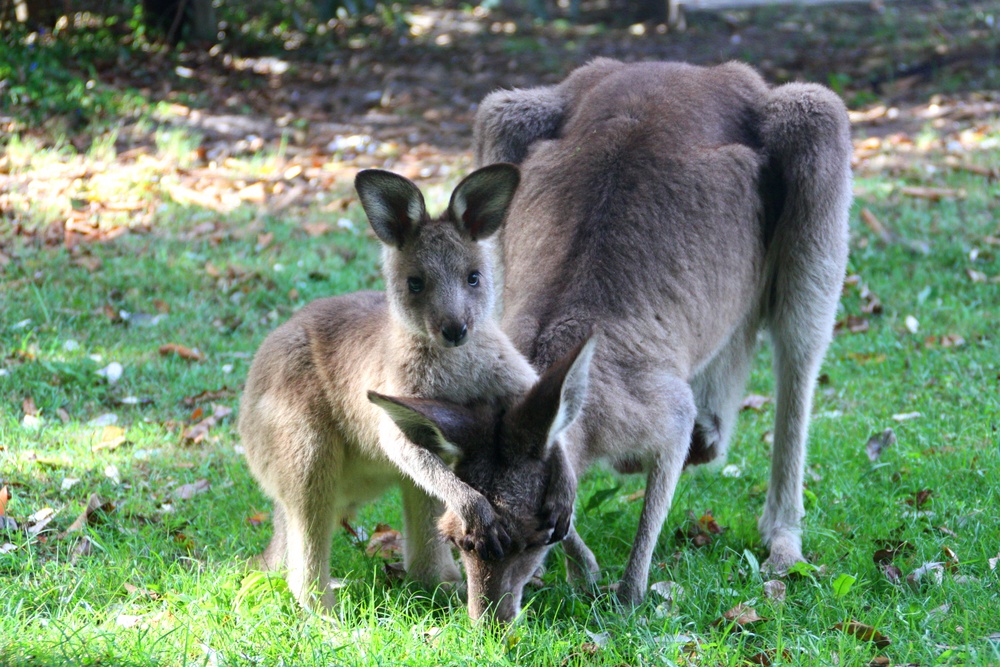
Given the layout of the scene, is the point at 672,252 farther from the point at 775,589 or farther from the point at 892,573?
the point at 892,573

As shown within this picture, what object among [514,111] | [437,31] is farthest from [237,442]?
[437,31]

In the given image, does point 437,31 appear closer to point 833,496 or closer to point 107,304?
point 107,304

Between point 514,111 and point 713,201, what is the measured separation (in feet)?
2.81

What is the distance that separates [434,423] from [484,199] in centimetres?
63

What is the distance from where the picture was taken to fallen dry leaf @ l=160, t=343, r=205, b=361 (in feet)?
16.6

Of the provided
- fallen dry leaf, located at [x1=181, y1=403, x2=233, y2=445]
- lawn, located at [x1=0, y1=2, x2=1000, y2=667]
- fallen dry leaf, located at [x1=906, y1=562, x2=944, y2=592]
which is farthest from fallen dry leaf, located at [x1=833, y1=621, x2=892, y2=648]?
fallen dry leaf, located at [x1=181, y1=403, x2=233, y2=445]

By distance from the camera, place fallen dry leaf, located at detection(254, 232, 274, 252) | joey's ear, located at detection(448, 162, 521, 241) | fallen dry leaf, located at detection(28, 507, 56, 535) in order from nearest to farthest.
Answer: joey's ear, located at detection(448, 162, 521, 241)
fallen dry leaf, located at detection(28, 507, 56, 535)
fallen dry leaf, located at detection(254, 232, 274, 252)

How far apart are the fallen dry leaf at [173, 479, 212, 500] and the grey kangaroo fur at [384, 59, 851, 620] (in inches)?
52.6

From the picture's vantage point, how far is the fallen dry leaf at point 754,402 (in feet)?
16.0

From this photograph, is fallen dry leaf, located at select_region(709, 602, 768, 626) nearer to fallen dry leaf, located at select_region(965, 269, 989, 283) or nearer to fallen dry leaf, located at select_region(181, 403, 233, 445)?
fallen dry leaf, located at select_region(181, 403, 233, 445)

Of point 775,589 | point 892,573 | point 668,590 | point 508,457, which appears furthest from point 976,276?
point 508,457

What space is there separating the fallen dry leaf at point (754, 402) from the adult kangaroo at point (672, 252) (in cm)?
101

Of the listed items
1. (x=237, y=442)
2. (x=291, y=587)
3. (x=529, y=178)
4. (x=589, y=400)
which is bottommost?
(x=237, y=442)

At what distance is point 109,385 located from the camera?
4750 mm
